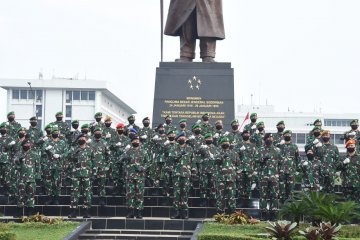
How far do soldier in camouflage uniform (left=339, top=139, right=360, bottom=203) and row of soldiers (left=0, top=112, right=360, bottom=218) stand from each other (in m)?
0.02

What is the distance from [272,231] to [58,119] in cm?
818

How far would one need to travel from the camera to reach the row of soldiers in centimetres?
1716

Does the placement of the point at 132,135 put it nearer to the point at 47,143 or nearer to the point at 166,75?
the point at 47,143

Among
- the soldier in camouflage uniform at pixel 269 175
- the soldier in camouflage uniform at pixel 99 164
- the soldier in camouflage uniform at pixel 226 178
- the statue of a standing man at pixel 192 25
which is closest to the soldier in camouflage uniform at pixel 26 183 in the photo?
the soldier in camouflage uniform at pixel 99 164

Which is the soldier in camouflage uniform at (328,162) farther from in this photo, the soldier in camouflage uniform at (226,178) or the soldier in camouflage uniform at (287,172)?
the soldier in camouflage uniform at (226,178)

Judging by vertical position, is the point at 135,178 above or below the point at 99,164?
below

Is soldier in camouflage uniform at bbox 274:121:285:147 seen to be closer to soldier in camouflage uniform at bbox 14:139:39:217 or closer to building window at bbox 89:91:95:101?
soldier in camouflage uniform at bbox 14:139:39:217

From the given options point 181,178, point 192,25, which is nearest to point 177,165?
point 181,178

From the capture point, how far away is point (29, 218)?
1620 cm

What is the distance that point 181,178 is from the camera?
17.1 meters

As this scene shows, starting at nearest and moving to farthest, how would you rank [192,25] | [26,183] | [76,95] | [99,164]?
[26,183]
[99,164]
[192,25]
[76,95]

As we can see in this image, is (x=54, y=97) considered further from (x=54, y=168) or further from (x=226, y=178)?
(x=226, y=178)

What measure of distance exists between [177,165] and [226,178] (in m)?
1.11

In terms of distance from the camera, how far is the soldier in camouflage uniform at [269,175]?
56.1ft
